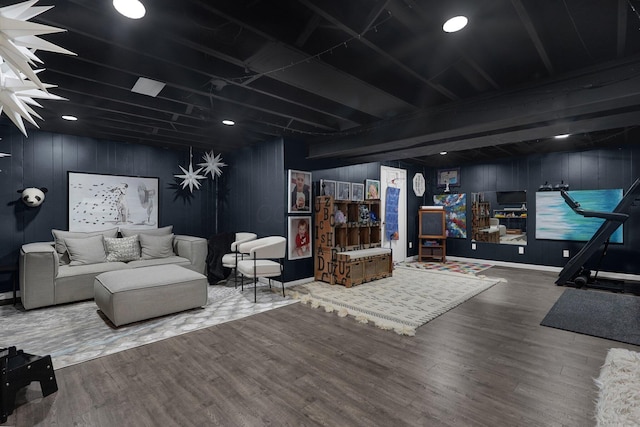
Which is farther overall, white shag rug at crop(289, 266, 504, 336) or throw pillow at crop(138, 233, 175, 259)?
throw pillow at crop(138, 233, 175, 259)

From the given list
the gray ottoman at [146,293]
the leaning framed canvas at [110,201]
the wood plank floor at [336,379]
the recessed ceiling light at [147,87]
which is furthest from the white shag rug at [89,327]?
the recessed ceiling light at [147,87]

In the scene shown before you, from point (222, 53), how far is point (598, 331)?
4483 mm

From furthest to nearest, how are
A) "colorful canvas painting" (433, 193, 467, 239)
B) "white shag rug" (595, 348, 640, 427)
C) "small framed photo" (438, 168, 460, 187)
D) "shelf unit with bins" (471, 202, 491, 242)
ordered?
1. "small framed photo" (438, 168, 460, 187)
2. "colorful canvas painting" (433, 193, 467, 239)
3. "shelf unit with bins" (471, 202, 491, 242)
4. "white shag rug" (595, 348, 640, 427)

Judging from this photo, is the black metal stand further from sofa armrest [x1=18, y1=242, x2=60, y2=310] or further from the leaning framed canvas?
the leaning framed canvas

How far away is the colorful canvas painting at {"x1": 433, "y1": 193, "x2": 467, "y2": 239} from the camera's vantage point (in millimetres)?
7605

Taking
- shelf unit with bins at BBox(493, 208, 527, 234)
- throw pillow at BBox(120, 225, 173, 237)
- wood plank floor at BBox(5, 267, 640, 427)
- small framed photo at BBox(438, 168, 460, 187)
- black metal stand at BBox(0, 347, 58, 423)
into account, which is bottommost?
wood plank floor at BBox(5, 267, 640, 427)

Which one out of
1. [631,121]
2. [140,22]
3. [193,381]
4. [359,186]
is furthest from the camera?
[359,186]

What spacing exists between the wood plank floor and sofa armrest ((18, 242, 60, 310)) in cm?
210

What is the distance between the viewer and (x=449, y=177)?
7879 mm

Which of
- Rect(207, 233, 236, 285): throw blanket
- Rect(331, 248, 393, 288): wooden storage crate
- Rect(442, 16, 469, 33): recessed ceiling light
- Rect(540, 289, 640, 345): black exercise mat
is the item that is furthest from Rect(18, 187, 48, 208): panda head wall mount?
Rect(540, 289, 640, 345): black exercise mat

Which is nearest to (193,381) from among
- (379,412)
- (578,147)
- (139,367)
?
(139,367)

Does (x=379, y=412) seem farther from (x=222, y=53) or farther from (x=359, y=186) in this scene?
(x=359, y=186)

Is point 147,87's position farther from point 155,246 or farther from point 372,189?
point 372,189

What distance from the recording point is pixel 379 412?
73.5 inches
